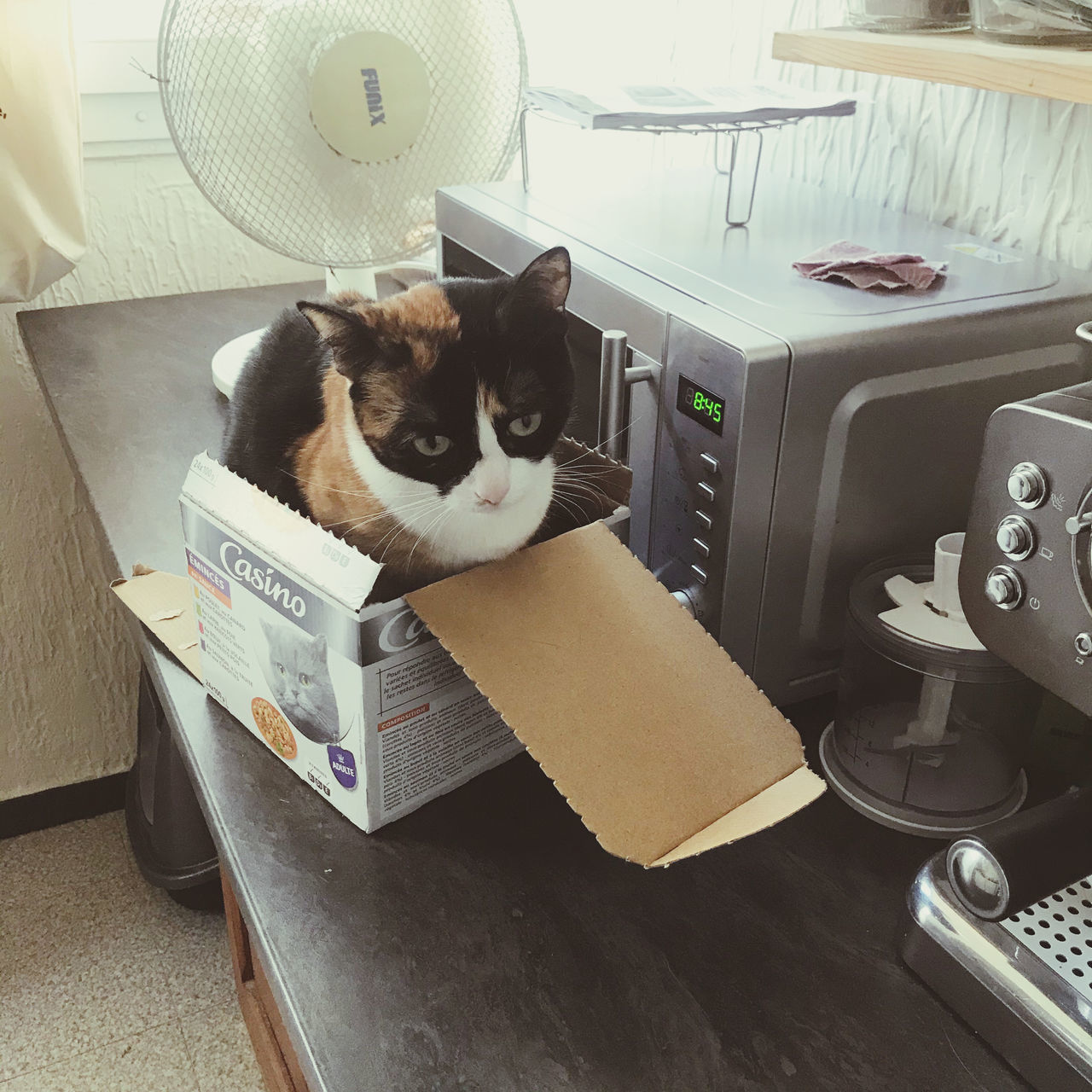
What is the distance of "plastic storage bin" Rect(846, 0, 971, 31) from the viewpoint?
79 centimetres

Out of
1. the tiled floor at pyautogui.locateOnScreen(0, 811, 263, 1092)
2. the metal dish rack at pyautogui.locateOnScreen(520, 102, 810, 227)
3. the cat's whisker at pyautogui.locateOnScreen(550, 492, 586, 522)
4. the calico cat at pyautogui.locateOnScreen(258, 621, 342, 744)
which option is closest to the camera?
the calico cat at pyautogui.locateOnScreen(258, 621, 342, 744)

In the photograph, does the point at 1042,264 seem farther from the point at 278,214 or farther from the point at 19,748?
the point at 19,748

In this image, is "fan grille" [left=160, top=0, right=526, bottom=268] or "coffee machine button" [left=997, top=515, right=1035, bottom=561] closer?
"coffee machine button" [left=997, top=515, right=1035, bottom=561]

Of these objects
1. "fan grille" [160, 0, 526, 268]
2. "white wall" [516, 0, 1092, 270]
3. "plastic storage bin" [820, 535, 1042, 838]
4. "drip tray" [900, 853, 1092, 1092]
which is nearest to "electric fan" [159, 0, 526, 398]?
"fan grille" [160, 0, 526, 268]

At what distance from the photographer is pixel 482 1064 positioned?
52 cm

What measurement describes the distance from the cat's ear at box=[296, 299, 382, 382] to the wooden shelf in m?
0.44

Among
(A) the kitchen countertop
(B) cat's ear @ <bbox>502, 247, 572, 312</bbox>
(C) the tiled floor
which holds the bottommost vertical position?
(C) the tiled floor

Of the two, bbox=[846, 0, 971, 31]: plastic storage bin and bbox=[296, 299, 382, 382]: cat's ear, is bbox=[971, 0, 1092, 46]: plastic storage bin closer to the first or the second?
bbox=[846, 0, 971, 31]: plastic storage bin

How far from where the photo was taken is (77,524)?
155cm

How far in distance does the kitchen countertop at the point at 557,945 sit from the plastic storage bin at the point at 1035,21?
0.50 m

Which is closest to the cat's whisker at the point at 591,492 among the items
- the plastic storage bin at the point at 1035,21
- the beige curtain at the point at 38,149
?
the plastic storage bin at the point at 1035,21

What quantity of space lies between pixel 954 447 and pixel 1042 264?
0.22 meters

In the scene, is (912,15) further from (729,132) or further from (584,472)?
(584,472)

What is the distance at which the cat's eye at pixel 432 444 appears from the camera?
61cm
